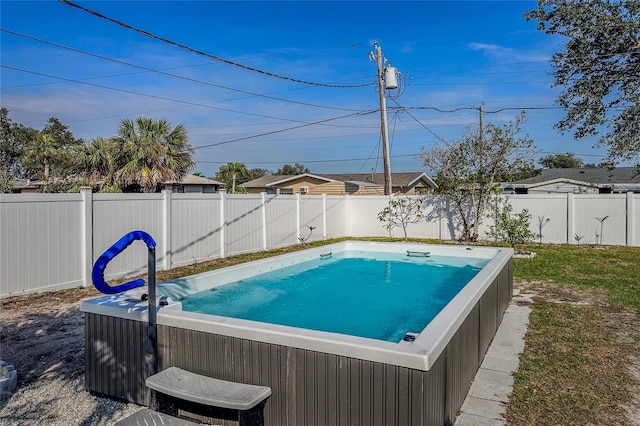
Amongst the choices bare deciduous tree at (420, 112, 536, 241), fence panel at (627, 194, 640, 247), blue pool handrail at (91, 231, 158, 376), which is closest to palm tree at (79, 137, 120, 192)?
bare deciduous tree at (420, 112, 536, 241)

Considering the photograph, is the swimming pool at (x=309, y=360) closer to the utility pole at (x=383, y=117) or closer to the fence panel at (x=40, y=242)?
the fence panel at (x=40, y=242)

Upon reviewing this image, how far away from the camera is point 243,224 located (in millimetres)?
10375

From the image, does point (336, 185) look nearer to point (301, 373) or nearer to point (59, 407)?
point (59, 407)

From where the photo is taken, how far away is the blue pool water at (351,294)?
5309mm

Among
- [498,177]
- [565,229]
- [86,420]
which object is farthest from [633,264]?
[86,420]

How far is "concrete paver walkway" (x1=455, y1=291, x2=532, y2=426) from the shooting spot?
2.93 meters

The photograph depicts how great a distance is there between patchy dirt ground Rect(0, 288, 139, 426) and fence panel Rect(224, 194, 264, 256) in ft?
13.7

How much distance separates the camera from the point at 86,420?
9.66 feet

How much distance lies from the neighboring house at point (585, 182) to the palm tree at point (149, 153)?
15.2 m

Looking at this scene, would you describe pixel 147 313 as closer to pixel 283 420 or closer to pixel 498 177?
pixel 283 420

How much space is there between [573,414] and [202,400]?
2446mm

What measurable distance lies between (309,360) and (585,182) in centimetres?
2398

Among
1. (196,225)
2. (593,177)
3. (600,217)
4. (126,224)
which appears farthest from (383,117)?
(593,177)

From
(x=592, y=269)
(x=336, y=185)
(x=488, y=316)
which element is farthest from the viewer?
(x=336, y=185)
